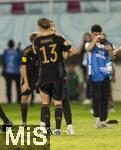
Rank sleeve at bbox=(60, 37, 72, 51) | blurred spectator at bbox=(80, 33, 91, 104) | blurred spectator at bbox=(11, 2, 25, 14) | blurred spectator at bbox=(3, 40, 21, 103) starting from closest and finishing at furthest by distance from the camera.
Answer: sleeve at bbox=(60, 37, 72, 51), blurred spectator at bbox=(80, 33, 91, 104), blurred spectator at bbox=(3, 40, 21, 103), blurred spectator at bbox=(11, 2, 25, 14)

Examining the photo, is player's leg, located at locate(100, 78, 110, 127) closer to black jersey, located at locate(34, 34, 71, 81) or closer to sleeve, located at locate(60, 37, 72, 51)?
black jersey, located at locate(34, 34, 71, 81)

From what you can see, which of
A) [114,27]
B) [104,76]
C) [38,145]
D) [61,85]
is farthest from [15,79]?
→ [38,145]

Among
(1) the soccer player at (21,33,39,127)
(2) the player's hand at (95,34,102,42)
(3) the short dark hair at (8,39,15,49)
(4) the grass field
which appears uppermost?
(3) the short dark hair at (8,39,15,49)

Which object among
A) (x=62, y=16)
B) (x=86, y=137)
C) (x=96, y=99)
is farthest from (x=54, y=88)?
(x=62, y=16)

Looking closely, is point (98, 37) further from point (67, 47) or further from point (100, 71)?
point (67, 47)

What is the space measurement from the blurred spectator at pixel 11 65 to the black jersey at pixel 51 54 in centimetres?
1261

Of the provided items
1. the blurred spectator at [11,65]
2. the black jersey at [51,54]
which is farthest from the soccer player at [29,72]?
the blurred spectator at [11,65]

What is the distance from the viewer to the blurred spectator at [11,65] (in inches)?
1113

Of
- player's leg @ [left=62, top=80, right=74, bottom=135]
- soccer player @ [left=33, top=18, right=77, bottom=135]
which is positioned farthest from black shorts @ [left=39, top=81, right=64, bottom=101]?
player's leg @ [left=62, top=80, right=74, bottom=135]

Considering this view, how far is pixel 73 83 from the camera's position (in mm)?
29156

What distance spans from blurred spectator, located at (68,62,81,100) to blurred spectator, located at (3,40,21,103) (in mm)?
1836

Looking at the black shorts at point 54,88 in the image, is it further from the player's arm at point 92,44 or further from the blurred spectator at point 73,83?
the blurred spectator at point 73,83
